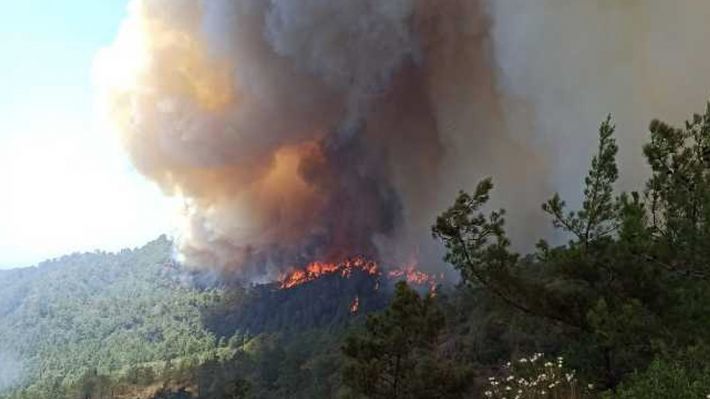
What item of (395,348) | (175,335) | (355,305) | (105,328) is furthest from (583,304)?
(105,328)

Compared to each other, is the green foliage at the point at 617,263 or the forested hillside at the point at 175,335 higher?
the forested hillside at the point at 175,335

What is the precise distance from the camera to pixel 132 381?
95.8 metres

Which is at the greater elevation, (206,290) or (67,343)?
(206,290)

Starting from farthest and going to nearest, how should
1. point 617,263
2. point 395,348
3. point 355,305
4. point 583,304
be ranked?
point 355,305, point 395,348, point 583,304, point 617,263

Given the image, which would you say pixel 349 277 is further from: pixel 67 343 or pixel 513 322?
pixel 513 322

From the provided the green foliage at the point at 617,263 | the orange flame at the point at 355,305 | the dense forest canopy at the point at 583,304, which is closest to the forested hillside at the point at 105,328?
the orange flame at the point at 355,305

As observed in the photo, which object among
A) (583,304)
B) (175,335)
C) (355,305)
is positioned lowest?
(583,304)

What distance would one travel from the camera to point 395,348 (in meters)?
16.1

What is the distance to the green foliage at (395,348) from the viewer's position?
52.2 ft

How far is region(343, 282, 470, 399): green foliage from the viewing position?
52.2 feet

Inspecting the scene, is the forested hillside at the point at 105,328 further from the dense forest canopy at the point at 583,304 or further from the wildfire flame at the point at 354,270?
the dense forest canopy at the point at 583,304

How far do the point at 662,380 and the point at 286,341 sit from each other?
89341 mm

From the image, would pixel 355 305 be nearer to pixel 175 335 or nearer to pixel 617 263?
pixel 175 335

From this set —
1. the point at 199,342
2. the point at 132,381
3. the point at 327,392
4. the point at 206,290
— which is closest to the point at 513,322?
the point at 327,392
